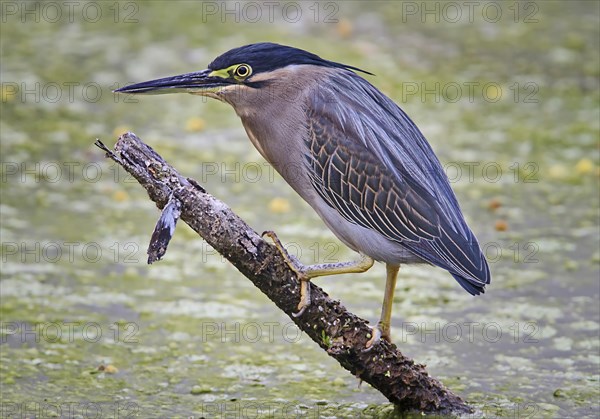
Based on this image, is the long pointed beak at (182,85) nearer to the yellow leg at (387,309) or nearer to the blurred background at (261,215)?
the yellow leg at (387,309)

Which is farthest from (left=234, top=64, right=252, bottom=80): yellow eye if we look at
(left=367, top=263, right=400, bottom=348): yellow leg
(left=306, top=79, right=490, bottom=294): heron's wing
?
(left=367, top=263, right=400, bottom=348): yellow leg

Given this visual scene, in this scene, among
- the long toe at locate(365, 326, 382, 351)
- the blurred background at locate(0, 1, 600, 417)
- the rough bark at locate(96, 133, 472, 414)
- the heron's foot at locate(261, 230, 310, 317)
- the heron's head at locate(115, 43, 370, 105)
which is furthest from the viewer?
the blurred background at locate(0, 1, 600, 417)

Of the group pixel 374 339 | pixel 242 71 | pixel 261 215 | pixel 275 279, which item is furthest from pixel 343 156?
pixel 261 215

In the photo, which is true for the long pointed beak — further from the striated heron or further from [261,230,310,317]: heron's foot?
[261,230,310,317]: heron's foot

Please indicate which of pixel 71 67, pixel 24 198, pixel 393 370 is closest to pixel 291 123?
pixel 393 370

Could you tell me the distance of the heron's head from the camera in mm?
4977

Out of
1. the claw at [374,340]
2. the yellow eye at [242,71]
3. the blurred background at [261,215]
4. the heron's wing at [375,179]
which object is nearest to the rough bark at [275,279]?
the claw at [374,340]

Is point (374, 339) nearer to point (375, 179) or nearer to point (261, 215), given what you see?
point (375, 179)

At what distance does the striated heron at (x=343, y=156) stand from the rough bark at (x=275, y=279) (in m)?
0.26

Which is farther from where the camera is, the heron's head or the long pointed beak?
the heron's head

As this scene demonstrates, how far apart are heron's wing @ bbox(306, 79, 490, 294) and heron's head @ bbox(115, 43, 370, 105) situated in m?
0.25

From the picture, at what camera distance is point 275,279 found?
4.67 metres

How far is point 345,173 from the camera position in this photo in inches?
200

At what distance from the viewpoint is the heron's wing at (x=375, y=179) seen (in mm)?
4996
